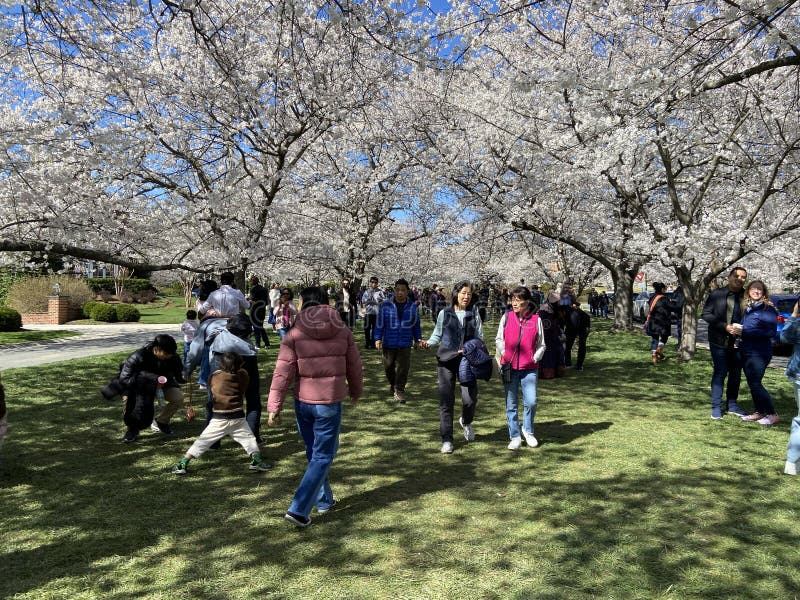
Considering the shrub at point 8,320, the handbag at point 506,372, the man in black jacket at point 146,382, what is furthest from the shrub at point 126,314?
the handbag at point 506,372

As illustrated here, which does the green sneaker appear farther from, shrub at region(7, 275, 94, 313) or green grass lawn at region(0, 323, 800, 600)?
shrub at region(7, 275, 94, 313)

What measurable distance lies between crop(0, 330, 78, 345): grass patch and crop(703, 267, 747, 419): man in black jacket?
18769 millimetres

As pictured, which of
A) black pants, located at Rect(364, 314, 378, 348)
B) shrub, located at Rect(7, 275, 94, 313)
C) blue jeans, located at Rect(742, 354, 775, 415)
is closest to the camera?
blue jeans, located at Rect(742, 354, 775, 415)

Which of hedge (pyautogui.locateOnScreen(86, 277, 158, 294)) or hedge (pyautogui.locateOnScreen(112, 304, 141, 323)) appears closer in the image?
hedge (pyautogui.locateOnScreen(112, 304, 141, 323))

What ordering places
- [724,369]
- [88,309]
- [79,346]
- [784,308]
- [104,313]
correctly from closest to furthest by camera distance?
[724,369]
[784,308]
[79,346]
[104,313]
[88,309]

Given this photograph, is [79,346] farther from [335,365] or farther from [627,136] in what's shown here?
[627,136]

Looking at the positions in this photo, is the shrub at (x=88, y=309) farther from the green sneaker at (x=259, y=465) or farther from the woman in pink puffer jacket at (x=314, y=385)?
the woman in pink puffer jacket at (x=314, y=385)

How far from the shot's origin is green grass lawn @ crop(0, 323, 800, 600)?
130 inches

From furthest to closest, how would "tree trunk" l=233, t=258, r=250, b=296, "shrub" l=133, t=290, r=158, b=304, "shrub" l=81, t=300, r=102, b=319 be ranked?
"shrub" l=133, t=290, r=158, b=304, "shrub" l=81, t=300, r=102, b=319, "tree trunk" l=233, t=258, r=250, b=296

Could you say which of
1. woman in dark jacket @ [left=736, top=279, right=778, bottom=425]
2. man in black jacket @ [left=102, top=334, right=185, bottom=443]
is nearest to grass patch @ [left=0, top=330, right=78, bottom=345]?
man in black jacket @ [left=102, top=334, right=185, bottom=443]

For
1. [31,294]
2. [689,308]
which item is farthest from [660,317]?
[31,294]

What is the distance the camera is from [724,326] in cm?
692

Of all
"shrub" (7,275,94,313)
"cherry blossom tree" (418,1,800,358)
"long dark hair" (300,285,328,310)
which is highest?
"cherry blossom tree" (418,1,800,358)

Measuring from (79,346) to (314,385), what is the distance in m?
15.3
